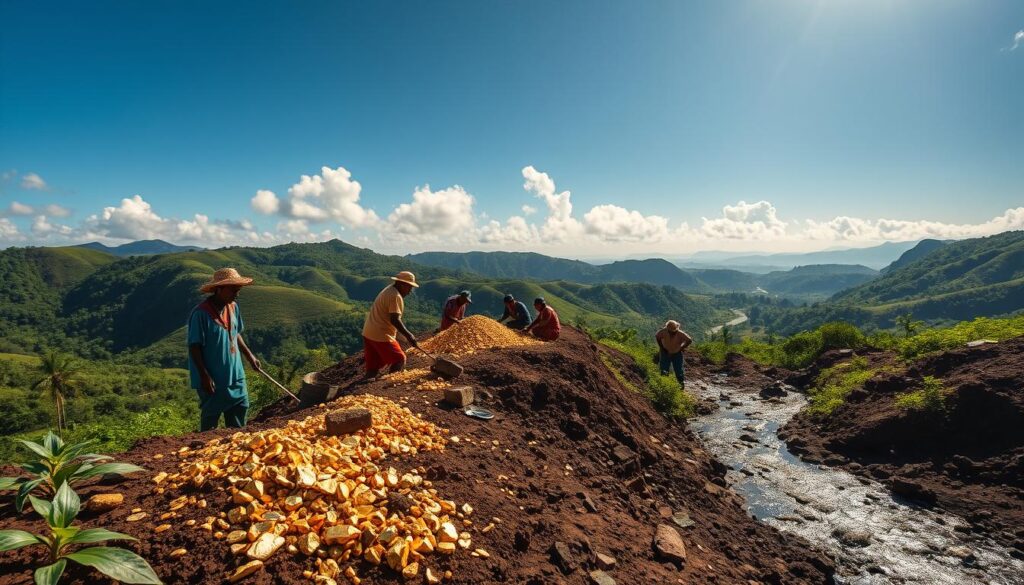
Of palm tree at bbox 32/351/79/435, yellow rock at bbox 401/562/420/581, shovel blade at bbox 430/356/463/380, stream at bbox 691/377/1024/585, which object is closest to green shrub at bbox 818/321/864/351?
stream at bbox 691/377/1024/585

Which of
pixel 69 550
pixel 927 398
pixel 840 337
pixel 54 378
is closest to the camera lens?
pixel 69 550

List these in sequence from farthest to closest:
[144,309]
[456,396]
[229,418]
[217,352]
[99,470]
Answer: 1. [144,309]
2. [456,396]
3. [229,418]
4. [217,352]
5. [99,470]

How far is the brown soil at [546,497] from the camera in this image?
276 cm

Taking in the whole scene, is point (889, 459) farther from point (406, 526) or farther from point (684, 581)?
point (406, 526)

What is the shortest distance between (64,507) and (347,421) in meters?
1.96

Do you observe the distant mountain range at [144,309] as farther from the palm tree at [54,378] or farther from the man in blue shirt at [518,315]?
the man in blue shirt at [518,315]

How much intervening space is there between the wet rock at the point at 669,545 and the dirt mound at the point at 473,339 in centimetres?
487

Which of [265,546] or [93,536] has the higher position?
[93,536]

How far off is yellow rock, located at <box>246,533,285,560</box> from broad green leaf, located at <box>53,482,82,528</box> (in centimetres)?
92

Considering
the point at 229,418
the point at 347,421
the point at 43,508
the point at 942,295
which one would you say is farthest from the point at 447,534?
the point at 942,295

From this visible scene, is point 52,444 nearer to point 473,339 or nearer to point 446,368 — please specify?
point 446,368

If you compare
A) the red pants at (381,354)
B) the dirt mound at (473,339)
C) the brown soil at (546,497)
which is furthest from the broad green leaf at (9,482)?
the dirt mound at (473,339)

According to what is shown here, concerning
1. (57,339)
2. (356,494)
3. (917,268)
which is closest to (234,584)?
(356,494)

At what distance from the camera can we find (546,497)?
14.0ft
